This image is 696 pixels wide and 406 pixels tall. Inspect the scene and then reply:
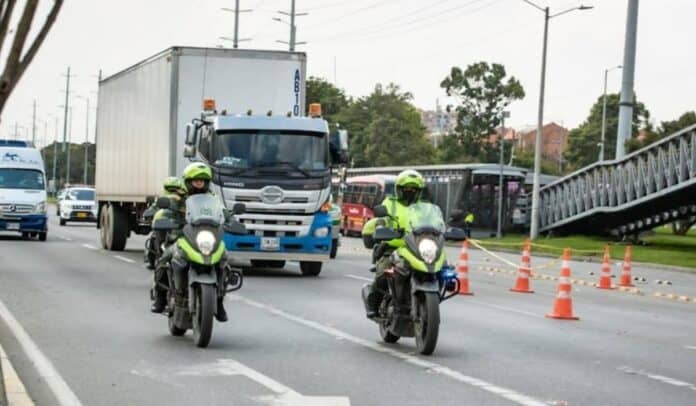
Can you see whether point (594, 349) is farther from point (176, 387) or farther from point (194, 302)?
point (176, 387)

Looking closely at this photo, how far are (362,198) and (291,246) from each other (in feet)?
125

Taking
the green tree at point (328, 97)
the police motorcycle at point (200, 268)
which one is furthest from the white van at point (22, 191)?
the green tree at point (328, 97)

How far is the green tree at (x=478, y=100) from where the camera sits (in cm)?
10169

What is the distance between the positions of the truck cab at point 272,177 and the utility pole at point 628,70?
100 feet

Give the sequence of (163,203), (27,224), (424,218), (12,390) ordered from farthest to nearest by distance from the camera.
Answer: (27,224)
(163,203)
(424,218)
(12,390)

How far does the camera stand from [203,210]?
41.8 ft

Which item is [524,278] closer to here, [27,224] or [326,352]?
[326,352]

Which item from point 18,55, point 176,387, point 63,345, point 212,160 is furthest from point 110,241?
point 18,55

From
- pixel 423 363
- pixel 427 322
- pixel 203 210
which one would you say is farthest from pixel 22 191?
pixel 423 363

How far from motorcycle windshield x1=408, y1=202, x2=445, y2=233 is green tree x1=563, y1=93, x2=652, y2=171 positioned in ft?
346

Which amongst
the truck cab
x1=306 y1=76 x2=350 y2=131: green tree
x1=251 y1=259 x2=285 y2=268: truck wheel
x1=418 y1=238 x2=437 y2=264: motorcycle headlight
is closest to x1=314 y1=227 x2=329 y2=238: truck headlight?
the truck cab

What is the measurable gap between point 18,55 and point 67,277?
601 inches

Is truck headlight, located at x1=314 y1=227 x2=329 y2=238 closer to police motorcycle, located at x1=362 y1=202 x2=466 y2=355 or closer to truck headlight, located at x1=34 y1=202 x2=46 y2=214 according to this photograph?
police motorcycle, located at x1=362 y1=202 x2=466 y2=355

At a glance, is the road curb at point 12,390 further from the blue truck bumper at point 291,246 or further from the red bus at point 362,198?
the red bus at point 362,198
